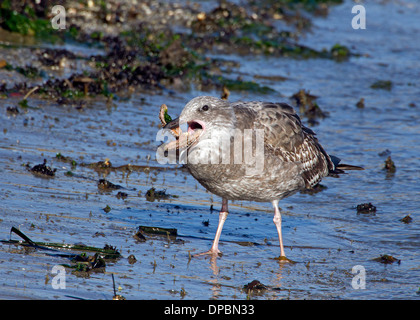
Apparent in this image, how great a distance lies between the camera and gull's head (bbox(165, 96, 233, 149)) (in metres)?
6.04

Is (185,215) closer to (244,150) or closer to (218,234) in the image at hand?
(218,234)

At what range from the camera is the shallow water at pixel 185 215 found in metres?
5.73

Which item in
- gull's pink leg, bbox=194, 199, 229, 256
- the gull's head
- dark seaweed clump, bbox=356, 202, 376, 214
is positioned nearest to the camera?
the gull's head

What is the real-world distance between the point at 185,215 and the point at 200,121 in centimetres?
175

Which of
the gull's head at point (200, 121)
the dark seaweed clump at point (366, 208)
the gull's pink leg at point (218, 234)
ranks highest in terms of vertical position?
the gull's head at point (200, 121)

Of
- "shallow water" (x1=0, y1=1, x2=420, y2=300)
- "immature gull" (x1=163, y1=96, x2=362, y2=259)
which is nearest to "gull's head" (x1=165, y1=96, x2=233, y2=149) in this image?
"immature gull" (x1=163, y1=96, x2=362, y2=259)

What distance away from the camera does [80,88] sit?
10719 millimetres

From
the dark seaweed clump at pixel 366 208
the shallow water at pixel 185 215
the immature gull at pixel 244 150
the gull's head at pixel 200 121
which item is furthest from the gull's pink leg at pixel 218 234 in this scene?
the dark seaweed clump at pixel 366 208

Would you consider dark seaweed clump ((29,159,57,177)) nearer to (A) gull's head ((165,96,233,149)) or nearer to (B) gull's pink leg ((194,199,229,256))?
(B) gull's pink leg ((194,199,229,256))

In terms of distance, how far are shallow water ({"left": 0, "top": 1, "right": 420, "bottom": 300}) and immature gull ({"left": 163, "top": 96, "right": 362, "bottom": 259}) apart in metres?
0.48

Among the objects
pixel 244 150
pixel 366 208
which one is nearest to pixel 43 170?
pixel 244 150

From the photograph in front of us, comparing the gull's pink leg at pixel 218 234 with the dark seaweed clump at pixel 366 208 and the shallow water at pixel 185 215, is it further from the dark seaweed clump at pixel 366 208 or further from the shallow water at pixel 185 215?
the dark seaweed clump at pixel 366 208
